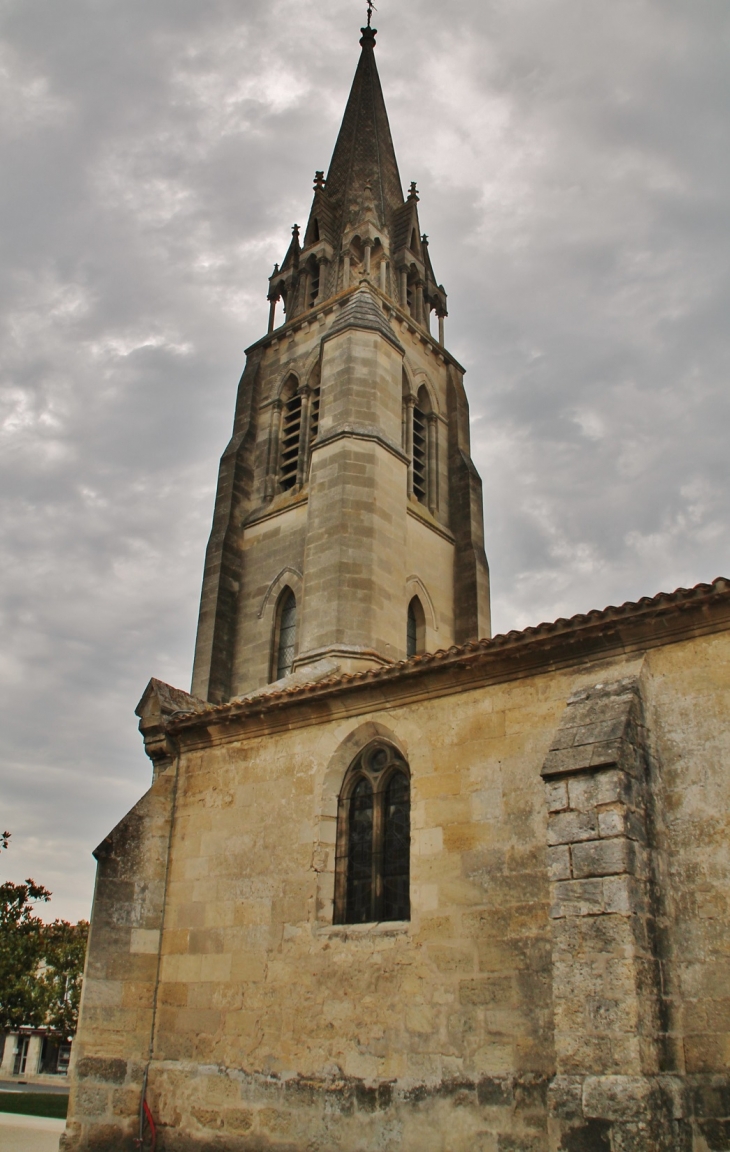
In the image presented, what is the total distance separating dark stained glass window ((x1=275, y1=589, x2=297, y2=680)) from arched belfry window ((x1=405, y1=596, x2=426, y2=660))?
7.37 feet

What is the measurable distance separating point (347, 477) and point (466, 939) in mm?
9907

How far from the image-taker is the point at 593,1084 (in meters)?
6.26

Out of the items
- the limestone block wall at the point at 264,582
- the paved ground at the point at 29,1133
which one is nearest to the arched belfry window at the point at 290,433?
the limestone block wall at the point at 264,582

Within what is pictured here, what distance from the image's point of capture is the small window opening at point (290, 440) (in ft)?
65.8

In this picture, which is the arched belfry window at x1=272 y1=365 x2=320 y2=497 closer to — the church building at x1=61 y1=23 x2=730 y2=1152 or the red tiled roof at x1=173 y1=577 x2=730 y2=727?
the church building at x1=61 y1=23 x2=730 y2=1152

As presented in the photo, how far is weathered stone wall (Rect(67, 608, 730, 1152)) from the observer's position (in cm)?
659

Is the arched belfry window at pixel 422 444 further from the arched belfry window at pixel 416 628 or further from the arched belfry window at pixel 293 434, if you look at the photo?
the arched belfry window at pixel 416 628

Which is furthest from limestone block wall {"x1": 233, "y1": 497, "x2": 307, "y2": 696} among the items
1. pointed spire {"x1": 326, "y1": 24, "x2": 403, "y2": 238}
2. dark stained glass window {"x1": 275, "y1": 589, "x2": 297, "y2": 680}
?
pointed spire {"x1": 326, "y1": 24, "x2": 403, "y2": 238}

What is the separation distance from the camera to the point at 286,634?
58.7 feet

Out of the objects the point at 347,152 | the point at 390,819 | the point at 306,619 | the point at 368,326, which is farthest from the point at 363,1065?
the point at 347,152

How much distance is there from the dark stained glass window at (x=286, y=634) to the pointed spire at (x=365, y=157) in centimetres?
1132

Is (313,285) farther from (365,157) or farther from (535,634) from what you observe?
(535,634)

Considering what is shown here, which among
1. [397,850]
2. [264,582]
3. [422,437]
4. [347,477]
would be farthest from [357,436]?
[397,850]

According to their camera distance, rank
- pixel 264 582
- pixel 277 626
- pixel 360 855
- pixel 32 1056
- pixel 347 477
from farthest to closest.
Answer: pixel 32 1056
pixel 264 582
pixel 277 626
pixel 347 477
pixel 360 855
